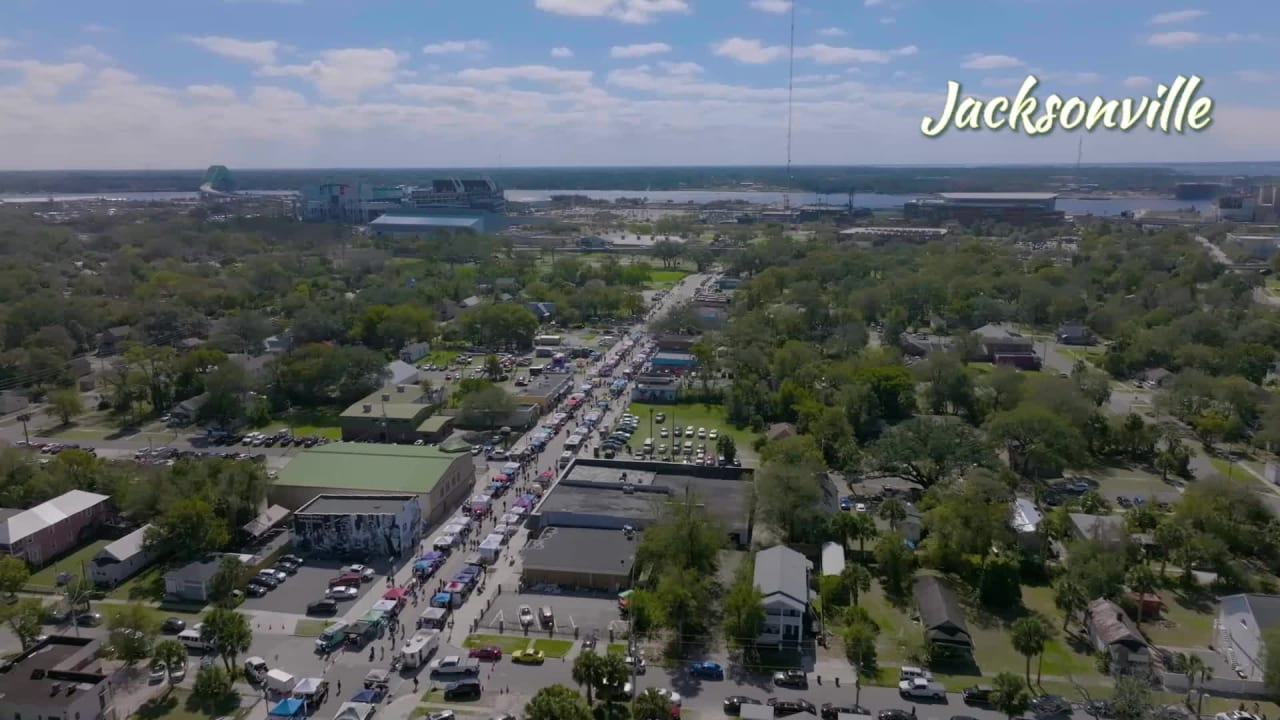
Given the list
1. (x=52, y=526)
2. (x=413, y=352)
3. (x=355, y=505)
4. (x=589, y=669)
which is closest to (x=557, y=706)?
(x=589, y=669)

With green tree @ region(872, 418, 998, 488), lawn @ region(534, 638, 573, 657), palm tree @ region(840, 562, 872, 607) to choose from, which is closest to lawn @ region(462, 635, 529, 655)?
lawn @ region(534, 638, 573, 657)

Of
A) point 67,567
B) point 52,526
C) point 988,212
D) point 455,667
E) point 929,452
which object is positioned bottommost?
point 67,567

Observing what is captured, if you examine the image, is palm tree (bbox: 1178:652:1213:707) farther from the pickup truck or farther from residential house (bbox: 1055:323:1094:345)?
residential house (bbox: 1055:323:1094:345)

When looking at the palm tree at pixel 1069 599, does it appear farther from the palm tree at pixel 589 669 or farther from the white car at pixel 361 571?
the white car at pixel 361 571

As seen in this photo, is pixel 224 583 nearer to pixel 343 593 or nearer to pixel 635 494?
Answer: pixel 343 593

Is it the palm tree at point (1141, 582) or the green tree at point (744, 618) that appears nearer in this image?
the green tree at point (744, 618)

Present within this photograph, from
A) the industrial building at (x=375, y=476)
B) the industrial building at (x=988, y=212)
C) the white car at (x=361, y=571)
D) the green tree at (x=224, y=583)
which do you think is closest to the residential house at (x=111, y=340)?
the industrial building at (x=375, y=476)
